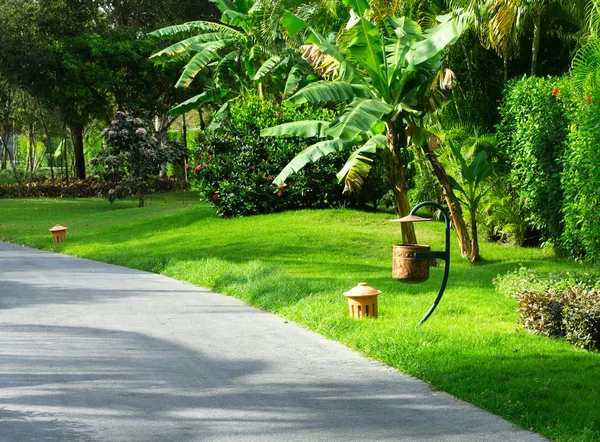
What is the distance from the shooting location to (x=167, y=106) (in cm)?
4344

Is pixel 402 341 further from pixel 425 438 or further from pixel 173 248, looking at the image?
pixel 173 248

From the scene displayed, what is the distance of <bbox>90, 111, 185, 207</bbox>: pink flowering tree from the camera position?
32281 millimetres

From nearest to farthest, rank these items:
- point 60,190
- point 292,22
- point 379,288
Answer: point 379,288 < point 292,22 < point 60,190

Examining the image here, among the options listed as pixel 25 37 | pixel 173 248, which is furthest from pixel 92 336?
pixel 25 37

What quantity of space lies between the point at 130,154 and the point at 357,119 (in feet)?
66.2

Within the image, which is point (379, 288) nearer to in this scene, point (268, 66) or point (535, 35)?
point (535, 35)

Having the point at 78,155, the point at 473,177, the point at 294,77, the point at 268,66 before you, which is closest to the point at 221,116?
the point at 268,66

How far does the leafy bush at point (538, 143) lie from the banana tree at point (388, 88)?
1449 mm

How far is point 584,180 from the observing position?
46.3 feet

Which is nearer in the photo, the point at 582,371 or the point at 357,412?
the point at 357,412

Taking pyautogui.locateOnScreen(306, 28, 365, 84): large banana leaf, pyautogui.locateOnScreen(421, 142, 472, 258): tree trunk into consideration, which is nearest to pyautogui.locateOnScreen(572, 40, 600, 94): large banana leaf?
pyautogui.locateOnScreen(421, 142, 472, 258): tree trunk

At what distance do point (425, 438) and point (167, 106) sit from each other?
127 feet

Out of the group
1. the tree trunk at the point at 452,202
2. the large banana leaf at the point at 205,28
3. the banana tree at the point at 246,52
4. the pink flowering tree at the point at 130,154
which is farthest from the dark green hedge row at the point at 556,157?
the pink flowering tree at the point at 130,154

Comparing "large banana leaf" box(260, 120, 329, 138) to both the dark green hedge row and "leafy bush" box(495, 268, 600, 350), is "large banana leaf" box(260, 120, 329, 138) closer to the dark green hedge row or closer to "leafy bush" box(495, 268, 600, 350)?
the dark green hedge row
